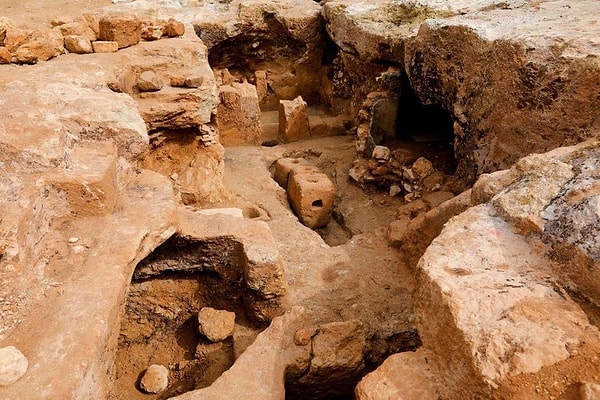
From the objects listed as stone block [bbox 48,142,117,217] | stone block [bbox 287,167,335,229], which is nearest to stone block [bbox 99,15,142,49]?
stone block [bbox 287,167,335,229]

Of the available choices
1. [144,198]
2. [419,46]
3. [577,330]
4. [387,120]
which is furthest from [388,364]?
[387,120]

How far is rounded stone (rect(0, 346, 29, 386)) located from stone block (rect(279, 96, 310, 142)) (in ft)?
19.2

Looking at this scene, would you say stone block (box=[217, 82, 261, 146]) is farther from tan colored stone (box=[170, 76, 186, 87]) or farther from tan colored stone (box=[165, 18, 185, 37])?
tan colored stone (box=[170, 76, 186, 87])

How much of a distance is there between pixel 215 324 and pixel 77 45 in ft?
10.8

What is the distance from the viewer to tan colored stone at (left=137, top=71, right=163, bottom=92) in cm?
466

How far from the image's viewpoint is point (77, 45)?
16.0ft

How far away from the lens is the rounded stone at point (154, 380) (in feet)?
10.9

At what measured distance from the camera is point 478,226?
2.37 metres

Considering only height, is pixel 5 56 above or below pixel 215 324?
above

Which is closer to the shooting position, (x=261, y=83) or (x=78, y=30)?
(x=78, y=30)

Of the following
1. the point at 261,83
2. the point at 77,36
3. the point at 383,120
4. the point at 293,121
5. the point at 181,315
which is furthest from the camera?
the point at 261,83

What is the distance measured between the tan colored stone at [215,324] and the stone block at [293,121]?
4404mm

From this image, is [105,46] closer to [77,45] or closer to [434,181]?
[77,45]

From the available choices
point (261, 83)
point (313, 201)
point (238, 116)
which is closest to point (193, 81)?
point (313, 201)
